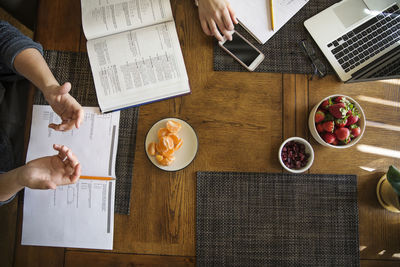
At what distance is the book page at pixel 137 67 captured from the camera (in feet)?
2.69

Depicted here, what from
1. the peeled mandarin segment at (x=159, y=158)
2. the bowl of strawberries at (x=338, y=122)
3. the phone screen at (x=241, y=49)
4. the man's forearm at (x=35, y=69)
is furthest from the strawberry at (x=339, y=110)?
the man's forearm at (x=35, y=69)

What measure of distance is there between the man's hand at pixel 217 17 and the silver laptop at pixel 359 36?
246 millimetres

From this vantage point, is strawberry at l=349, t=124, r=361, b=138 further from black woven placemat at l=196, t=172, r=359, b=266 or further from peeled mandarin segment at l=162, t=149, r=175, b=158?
peeled mandarin segment at l=162, t=149, r=175, b=158

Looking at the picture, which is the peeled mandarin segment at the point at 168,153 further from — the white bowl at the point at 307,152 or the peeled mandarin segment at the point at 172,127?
the white bowl at the point at 307,152

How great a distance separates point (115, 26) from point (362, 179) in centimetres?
87

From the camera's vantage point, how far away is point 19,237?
2.52 feet

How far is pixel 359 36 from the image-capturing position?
0.84m

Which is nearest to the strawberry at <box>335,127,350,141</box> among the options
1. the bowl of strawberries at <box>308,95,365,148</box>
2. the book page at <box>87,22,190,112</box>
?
the bowl of strawberries at <box>308,95,365,148</box>

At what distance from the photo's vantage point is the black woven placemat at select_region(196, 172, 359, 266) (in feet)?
2.55

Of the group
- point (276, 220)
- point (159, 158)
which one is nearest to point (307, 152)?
point (276, 220)

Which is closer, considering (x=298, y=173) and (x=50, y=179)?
(x=50, y=179)

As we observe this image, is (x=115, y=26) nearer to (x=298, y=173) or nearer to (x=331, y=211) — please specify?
(x=298, y=173)

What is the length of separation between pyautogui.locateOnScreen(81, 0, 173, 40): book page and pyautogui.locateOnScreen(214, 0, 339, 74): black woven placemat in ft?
0.68

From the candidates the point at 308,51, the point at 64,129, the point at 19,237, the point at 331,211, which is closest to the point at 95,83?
the point at 64,129
